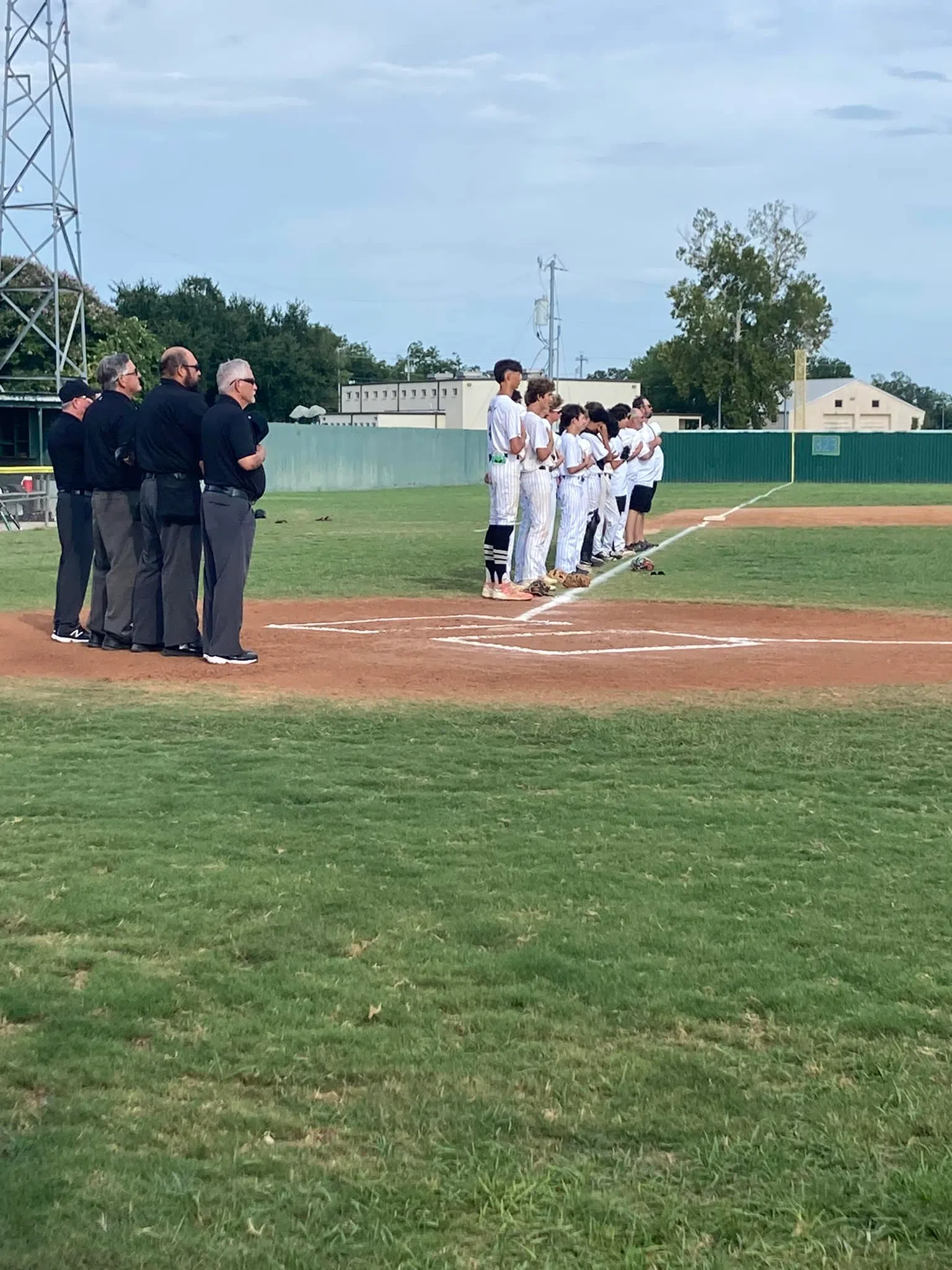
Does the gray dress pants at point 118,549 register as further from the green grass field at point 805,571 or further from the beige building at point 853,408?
the beige building at point 853,408

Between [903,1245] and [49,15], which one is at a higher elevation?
[49,15]

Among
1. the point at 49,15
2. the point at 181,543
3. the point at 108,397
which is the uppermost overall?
the point at 49,15

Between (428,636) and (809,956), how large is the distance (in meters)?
7.15

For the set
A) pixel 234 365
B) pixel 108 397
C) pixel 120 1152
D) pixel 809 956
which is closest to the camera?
pixel 120 1152

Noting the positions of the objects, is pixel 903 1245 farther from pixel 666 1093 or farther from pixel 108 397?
pixel 108 397

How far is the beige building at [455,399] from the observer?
302 feet

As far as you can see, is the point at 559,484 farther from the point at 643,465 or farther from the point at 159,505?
the point at 159,505

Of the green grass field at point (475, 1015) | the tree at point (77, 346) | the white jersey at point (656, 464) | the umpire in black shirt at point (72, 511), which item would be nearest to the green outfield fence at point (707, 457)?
the tree at point (77, 346)

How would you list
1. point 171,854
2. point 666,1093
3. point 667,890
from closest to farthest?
point 666,1093, point 667,890, point 171,854

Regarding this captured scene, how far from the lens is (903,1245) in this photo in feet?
9.25

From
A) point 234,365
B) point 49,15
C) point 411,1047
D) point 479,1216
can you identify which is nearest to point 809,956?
point 411,1047

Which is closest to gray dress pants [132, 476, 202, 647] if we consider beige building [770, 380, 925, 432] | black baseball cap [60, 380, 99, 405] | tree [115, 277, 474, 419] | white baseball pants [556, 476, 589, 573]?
black baseball cap [60, 380, 99, 405]

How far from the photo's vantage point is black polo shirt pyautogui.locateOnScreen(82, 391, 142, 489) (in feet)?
34.6

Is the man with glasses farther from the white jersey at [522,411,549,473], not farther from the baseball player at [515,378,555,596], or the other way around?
the baseball player at [515,378,555,596]
